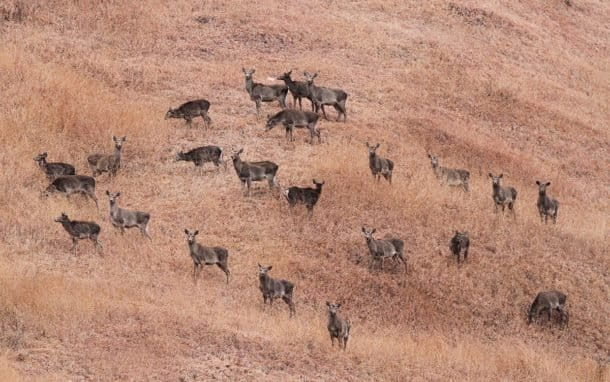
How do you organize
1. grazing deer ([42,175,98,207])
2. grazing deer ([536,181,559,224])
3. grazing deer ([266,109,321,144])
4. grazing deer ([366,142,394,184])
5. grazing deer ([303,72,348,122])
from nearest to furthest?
grazing deer ([42,175,98,207]), grazing deer ([366,142,394,184]), grazing deer ([536,181,559,224]), grazing deer ([266,109,321,144]), grazing deer ([303,72,348,122])

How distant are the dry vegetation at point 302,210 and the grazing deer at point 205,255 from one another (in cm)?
47

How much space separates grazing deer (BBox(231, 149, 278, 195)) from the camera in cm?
3031

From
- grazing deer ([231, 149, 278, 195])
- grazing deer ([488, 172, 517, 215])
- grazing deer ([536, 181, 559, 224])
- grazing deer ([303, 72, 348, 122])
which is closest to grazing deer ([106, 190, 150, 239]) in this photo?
grazing deer ([231, 149, 278, 195])

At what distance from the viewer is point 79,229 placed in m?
25.8

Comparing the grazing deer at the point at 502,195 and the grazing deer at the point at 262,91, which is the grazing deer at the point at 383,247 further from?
the grazing deer at the point at 262,91

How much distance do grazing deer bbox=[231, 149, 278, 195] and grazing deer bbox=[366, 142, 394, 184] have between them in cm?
329

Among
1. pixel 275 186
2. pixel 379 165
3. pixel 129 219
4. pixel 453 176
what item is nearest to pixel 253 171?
pixel 275 186

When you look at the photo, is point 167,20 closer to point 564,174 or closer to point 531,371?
point 564,174

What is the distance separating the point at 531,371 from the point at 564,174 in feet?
57.3

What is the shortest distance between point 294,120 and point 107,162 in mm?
6592

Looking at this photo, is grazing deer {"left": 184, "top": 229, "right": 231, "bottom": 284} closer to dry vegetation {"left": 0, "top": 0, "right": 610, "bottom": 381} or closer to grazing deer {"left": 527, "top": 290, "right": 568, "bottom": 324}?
dry vegetation {"left": 0, "top": 0, "right": 610, "bottom": 381}

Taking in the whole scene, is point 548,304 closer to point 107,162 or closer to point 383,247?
point 383,247

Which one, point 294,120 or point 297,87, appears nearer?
point 294,120

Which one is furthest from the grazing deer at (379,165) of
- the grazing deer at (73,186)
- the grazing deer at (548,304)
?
the grazing deer at (73,186)
